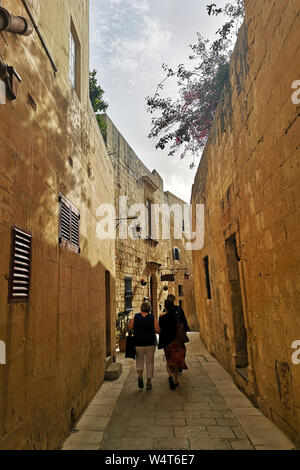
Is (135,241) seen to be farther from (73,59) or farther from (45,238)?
(45,238)

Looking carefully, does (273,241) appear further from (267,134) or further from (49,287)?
(49,287)

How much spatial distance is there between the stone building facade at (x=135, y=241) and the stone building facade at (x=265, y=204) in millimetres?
4810

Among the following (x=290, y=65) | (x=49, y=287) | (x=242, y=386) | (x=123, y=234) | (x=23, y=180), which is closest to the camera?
(x=23, y=180)

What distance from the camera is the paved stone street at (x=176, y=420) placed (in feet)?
9.97

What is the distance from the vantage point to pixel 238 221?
187 inches

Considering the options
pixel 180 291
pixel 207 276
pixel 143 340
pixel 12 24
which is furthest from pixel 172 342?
pixel 180 291

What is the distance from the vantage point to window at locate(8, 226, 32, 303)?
2.19 meters

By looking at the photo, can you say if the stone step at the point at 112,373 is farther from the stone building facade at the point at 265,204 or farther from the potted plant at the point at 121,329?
the potted plant at the point at 121,329

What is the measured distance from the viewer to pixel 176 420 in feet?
12.0

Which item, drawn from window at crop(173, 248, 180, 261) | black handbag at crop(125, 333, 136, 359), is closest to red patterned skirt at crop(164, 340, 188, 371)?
black handbag at crop(125, 333, 136, 359)

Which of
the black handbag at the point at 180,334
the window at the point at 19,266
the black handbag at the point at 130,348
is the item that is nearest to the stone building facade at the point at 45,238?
the window at the point at 19,266

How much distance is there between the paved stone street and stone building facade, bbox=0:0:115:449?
31cm

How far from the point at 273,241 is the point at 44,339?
98.8 inches
